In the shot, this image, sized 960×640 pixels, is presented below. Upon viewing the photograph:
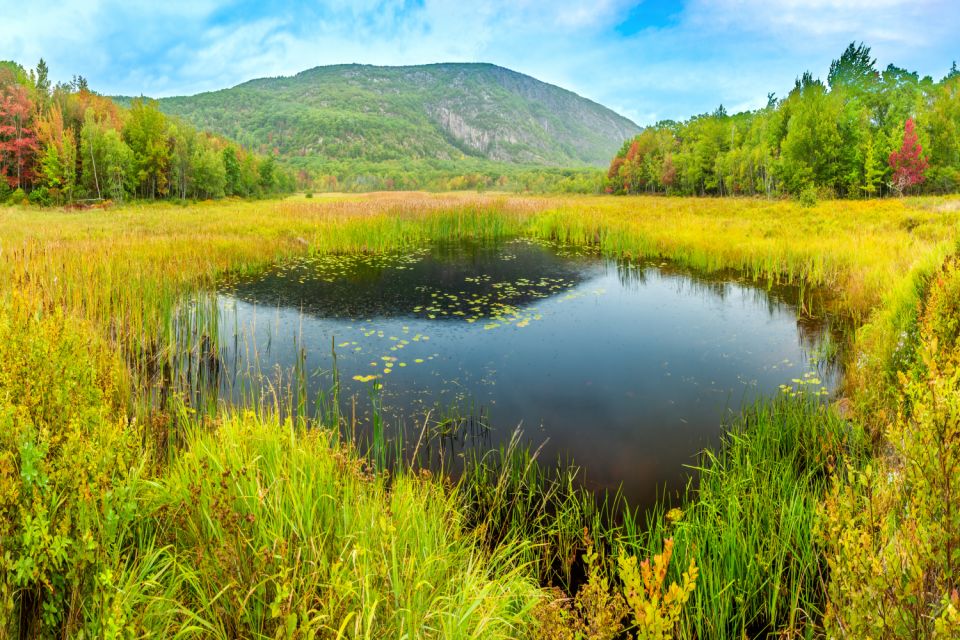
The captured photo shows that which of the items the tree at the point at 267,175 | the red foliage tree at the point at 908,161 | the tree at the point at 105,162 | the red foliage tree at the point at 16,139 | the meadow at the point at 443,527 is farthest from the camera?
the tree at the point at 267,175

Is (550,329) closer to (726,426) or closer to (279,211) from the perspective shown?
(726,426)

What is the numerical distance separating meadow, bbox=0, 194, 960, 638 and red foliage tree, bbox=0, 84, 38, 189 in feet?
134

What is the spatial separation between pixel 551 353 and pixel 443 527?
16.5 ft

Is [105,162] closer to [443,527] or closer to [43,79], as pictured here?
[43,79]

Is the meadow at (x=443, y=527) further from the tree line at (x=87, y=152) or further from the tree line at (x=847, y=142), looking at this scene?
the tree line at (x=87, y=152)

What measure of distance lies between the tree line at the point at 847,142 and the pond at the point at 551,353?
21.9 metres

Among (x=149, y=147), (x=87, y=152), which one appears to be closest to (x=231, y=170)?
(x=149, y=147)

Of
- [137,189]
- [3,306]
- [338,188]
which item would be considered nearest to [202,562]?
[3,306]

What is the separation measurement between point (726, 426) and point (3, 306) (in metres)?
6.06

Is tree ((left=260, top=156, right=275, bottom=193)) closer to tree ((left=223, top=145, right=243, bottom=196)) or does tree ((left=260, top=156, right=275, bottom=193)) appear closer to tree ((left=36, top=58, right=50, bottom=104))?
tree ((left=223, top=145, right=243, bottom=196))

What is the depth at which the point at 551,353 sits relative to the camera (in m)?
7.89

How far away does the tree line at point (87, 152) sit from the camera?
34.9 metres

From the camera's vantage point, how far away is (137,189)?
4128cm

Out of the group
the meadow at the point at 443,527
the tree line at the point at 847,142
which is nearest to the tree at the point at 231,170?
the tree line at the point at 847,142
